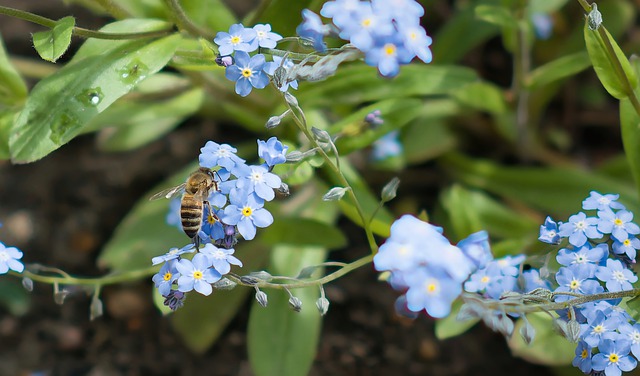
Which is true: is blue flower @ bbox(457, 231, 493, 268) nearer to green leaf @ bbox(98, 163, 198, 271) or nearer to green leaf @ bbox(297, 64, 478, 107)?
green leaf @ bbox(297, 64, 478, 107)

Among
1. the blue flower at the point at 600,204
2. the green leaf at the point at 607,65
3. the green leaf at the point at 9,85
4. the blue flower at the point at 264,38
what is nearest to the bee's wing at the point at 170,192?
the blue flower at the point at 264,38

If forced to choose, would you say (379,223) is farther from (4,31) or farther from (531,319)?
(4,31)

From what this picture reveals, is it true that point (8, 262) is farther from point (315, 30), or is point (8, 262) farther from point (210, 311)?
point (210, 311)

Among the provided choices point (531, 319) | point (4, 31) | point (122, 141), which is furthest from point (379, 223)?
point (4, 31)

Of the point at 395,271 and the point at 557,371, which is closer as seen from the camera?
the point at 395,271

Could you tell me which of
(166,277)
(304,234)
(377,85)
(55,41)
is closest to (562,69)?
(377,85)

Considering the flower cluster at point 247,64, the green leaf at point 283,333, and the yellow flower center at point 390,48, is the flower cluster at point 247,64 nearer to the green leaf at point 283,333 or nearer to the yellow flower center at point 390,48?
the yellow flower center at point 390,48
